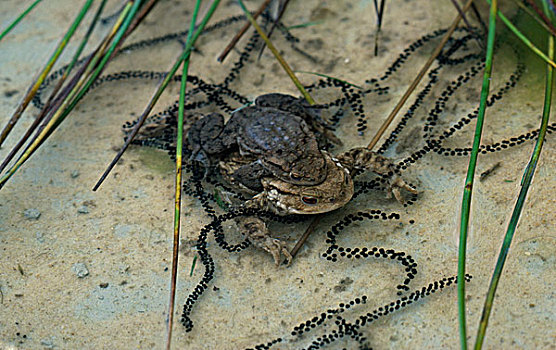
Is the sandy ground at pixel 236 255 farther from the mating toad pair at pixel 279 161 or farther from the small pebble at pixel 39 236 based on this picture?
the mating toad pair at pixel 279 161

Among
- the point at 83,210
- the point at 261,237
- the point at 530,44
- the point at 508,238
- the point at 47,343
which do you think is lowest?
the point at 47,343

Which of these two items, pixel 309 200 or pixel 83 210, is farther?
pixel 83 210

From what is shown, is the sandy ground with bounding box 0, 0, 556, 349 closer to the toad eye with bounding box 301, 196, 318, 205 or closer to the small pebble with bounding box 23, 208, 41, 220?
the small pebble with bounding box 23, 208, 41, 220

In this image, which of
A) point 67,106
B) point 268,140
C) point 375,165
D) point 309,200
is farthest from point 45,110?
point 375,165

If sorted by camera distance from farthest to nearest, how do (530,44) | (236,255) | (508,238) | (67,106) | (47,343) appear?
(67,106) → (236,255) → (530,44) → (47,343) → (508,238)

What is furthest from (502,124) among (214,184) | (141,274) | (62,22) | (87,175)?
(62,22)

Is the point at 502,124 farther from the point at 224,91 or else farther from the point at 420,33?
the point at 224,91

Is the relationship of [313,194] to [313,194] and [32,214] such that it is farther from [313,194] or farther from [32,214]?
[32,214]

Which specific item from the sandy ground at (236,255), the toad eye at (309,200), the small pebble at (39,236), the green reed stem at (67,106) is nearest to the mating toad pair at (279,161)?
the toad eye at (309,200)
